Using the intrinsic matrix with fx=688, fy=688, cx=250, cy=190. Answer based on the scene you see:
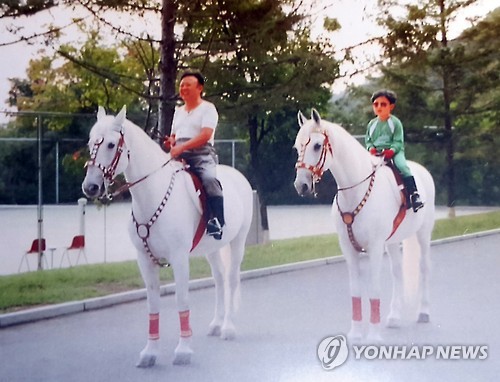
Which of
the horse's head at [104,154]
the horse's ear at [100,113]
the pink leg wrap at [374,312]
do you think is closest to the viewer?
the horse's head at [104,154]

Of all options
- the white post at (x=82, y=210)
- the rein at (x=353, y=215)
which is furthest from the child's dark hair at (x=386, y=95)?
the white post at (x=82, y=210)

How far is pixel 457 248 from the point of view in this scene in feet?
8.76

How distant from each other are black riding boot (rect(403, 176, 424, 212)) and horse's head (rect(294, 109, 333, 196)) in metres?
0.36

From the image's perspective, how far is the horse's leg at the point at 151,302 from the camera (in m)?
2.45

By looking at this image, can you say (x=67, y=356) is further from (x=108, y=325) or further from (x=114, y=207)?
(x=114, y=207)

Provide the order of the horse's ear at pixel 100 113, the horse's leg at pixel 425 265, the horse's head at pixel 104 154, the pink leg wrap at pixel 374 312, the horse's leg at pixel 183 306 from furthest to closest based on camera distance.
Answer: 1. the horse's leg at pixel 425 265
2. the pink leg wrap at pixel 374 312
3. the horse's leg at pixel 183 306
4. the horse's ear at pixel 100 113
5. the horse's head at pixel 104 154

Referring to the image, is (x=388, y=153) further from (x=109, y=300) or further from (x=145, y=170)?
(x=109, y=300)

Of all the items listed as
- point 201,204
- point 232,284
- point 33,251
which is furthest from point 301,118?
point 33,251

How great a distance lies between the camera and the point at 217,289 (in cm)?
264

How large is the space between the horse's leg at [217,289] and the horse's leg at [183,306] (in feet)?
0.49

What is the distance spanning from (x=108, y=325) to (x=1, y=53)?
1.09 meters

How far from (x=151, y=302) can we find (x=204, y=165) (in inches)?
20.8

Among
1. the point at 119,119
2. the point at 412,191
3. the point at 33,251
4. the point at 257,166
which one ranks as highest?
the point at 119,119

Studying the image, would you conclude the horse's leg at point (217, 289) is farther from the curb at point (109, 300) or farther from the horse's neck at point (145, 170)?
the horse's neck at point (145, 170)
